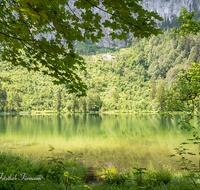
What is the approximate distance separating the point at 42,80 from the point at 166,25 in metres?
120

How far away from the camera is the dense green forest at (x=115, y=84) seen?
75562mm

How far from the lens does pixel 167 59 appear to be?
3558 inches

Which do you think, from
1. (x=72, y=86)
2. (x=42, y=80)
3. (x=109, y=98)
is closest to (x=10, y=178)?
(x=72, y=86)

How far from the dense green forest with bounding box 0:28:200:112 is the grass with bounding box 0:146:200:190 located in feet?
185

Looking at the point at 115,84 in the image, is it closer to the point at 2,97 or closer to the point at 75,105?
the point at 75,105

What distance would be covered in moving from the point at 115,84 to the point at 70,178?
346 ft

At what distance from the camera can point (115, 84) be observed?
350 ft

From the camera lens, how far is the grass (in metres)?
2.67

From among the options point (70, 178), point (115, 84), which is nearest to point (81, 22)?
point (70, 178)

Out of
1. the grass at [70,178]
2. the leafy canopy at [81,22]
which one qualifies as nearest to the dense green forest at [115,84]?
the grass at [70,178]

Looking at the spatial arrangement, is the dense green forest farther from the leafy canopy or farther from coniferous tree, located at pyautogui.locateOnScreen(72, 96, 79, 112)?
the leafy canopy

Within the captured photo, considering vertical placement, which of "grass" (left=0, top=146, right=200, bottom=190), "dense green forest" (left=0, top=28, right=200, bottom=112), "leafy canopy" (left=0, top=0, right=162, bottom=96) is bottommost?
"grass" (left=0, top=146, right=200, bottom=190)

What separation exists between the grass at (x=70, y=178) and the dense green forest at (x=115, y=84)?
2225 inches

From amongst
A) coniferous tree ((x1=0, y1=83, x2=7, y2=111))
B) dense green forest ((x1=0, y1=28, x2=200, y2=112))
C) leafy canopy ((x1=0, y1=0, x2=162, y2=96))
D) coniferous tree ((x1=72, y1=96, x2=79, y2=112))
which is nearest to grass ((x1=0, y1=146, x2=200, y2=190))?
leafy canopy ((x1=0, y1=0, x2=162, y2=96))
